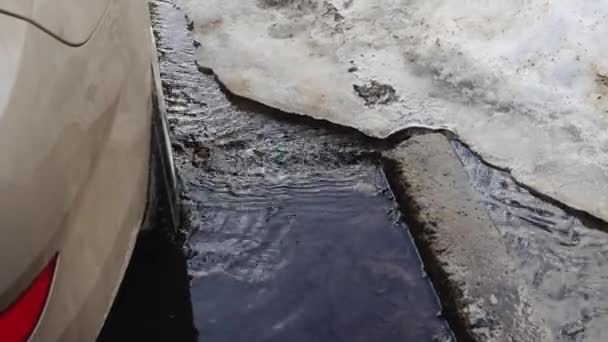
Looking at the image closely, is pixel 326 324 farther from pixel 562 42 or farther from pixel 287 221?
pixel 562 42

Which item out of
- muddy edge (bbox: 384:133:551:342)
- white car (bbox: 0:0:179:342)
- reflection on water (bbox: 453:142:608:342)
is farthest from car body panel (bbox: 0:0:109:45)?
reflection on water (bbox: 453:142:608:342)

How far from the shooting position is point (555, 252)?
10.2 ft

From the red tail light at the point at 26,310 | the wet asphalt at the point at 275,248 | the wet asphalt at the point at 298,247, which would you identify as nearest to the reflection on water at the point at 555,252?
the wet asphalt at the point at 298,247

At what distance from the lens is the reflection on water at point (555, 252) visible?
9.27 ft

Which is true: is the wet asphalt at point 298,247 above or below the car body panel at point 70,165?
below

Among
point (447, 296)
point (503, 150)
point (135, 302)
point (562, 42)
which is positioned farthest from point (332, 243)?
point (562, 42)

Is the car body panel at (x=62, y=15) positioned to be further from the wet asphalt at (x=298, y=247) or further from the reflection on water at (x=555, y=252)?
the reflection on water at (x=555, y=252)

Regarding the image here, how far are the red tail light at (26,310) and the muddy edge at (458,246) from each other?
1522 millimetres

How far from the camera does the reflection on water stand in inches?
111

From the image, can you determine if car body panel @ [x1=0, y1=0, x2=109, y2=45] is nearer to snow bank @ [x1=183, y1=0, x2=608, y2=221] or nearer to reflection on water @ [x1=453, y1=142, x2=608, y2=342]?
reflection on water @ [x1=453, y1=142, x2=608, y2=342]

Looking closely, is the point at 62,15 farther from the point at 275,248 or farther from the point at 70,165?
the point at 275,248

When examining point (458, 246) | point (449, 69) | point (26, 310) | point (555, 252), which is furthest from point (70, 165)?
point (449, 69)

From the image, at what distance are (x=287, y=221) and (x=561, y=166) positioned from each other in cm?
126

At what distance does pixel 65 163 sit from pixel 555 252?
6.70ft
